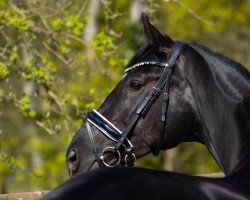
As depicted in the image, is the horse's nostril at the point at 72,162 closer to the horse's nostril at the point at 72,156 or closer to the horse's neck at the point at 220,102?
the horse's nostril at the point at 72,156

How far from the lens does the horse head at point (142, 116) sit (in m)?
4.64

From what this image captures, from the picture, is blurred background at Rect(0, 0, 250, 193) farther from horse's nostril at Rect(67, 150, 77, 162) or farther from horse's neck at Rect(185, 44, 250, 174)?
horse's neck at Rect(185, 44, 250, 174)

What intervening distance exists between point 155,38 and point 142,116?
1.65 feet

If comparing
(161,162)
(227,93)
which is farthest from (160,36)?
(161,162)

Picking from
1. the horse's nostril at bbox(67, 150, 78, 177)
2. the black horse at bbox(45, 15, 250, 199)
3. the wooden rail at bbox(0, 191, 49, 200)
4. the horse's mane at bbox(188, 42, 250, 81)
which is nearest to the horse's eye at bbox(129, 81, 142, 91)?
the black horse at bbox(45, 15, 250, 199)

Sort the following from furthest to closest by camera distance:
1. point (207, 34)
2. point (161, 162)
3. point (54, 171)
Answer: point (207, 34) → point (161, 162) → point (54, 171)

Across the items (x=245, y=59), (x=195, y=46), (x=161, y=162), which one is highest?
(x=195, y=46)

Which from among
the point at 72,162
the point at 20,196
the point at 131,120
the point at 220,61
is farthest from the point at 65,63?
the point at 220,61

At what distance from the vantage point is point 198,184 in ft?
11.2

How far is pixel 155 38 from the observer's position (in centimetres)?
473

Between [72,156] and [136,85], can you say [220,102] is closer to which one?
[136,85]

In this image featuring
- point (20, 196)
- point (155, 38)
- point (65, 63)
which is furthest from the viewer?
point (65, 63)

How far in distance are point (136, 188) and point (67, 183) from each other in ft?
1.04

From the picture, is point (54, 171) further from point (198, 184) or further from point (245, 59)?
point (198, 184)
